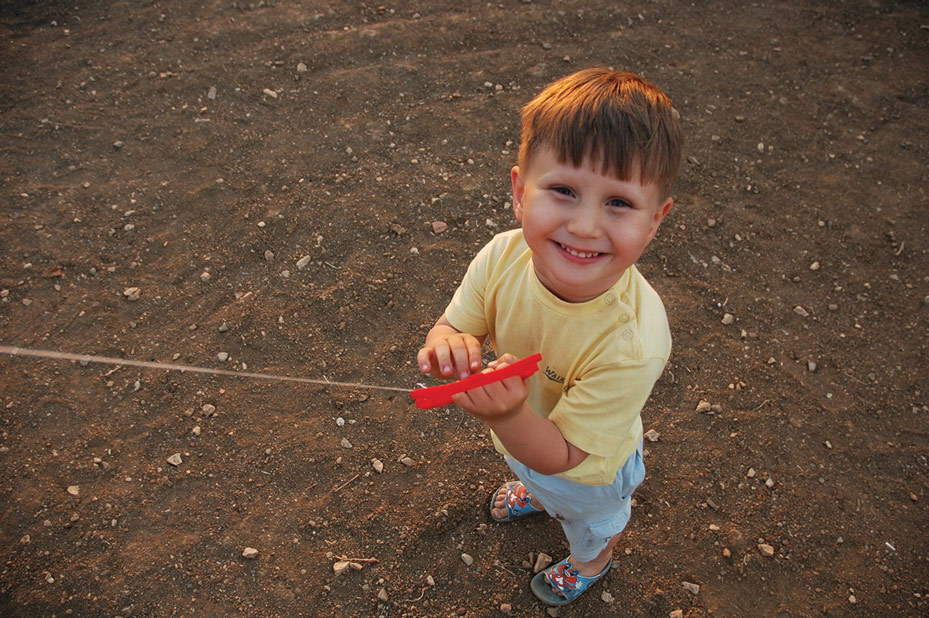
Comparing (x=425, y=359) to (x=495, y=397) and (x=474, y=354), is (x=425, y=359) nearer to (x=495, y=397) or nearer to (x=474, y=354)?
(x=474, y=354)

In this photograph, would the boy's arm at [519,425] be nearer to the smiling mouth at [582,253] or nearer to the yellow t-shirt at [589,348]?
the yellow t-shirt at [589,348]

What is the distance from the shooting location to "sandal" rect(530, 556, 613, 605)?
2.41m

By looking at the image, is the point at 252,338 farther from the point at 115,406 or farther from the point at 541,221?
the point at 541,221

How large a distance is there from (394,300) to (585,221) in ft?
6.76

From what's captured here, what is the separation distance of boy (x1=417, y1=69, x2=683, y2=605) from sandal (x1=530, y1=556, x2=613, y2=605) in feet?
2.16

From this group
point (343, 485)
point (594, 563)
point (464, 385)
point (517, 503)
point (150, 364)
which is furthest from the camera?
point (150, 364)

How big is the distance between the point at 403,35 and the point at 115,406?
332 centimetres

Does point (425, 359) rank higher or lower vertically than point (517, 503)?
higher

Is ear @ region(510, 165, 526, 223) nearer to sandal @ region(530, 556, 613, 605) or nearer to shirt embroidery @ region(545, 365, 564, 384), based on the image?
shirt embroidery @ region(545, 365, 564, 384)

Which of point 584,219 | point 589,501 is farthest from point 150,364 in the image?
point 584,219

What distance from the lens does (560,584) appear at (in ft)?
7.98

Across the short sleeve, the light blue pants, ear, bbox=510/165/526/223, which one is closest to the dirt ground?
the light blue pants

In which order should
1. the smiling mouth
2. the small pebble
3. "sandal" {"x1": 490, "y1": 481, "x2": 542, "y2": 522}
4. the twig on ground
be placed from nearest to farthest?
the smiling mouth < the small pebble < "sandal" {"x1": 490, "y1": 481, "x2": 542, "y2": 522} < the twig on ground

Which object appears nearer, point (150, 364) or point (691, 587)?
point (691, 587)
